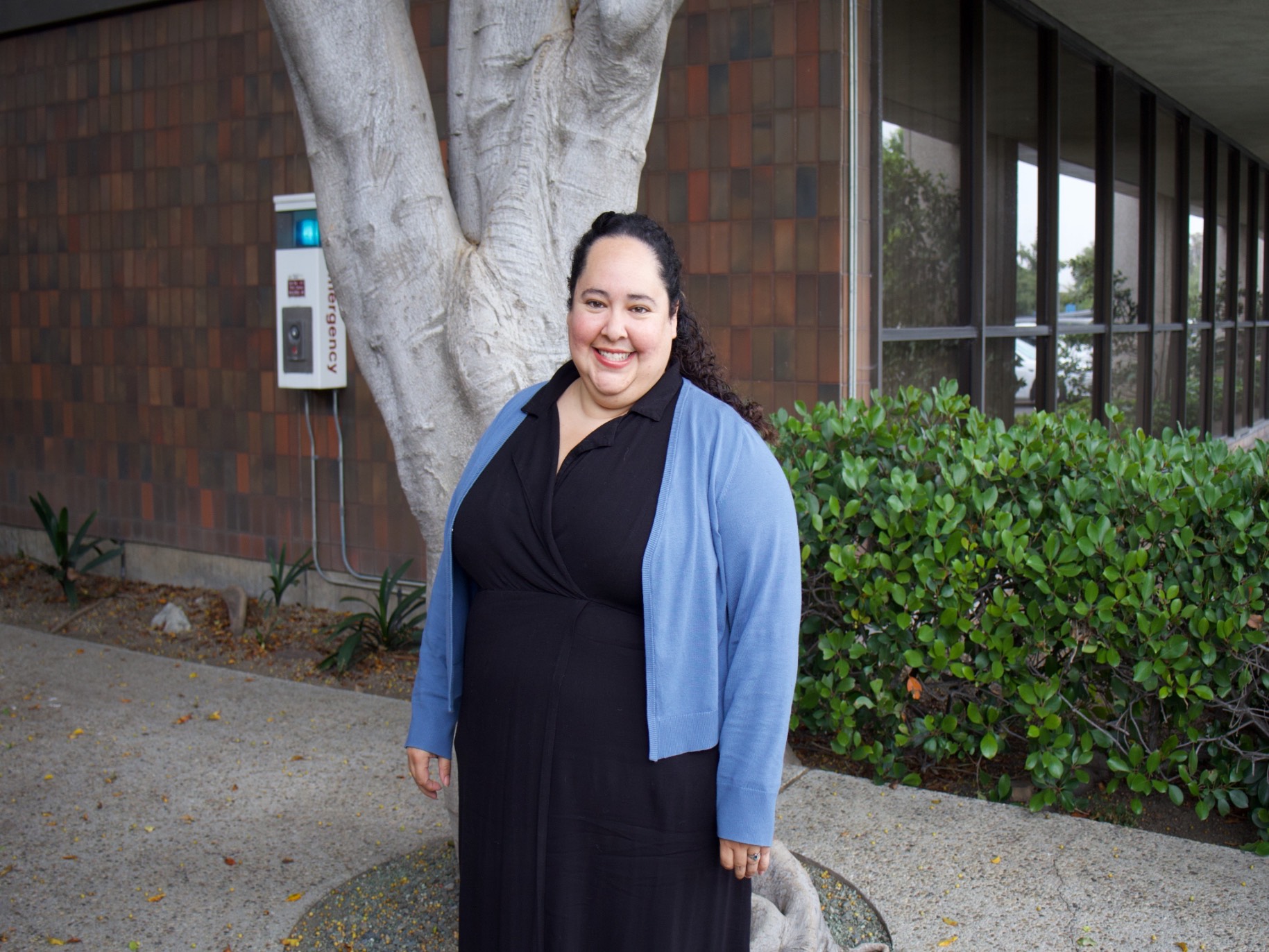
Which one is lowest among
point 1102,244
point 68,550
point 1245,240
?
point 68,550

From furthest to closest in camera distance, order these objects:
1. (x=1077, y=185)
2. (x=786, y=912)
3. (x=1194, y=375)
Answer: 1. (x=1194, y=375)
2. (x=1077, y=185)
3. (x=786, y=912)

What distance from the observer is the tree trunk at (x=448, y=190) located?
3064mm

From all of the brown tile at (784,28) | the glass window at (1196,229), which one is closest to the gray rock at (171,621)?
the brown tile at (784,28)

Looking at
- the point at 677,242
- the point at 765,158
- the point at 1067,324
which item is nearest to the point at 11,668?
the point at 677,242

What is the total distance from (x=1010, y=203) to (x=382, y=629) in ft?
14.7

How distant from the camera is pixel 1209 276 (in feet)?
39.8

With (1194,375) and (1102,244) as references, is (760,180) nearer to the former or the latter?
(1102,244)

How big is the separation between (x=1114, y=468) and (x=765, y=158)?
7.57ft

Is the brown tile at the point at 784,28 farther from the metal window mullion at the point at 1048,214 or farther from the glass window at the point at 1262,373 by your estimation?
the glass window at the point at 1262,373

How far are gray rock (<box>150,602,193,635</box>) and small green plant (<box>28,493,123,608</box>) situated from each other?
70 centimetres

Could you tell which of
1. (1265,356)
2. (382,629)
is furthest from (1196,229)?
(382,629)

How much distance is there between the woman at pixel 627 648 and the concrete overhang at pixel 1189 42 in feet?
20.1

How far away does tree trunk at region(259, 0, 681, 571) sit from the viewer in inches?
121

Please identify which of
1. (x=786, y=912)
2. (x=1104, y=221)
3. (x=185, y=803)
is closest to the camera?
(x=786, y=912)
